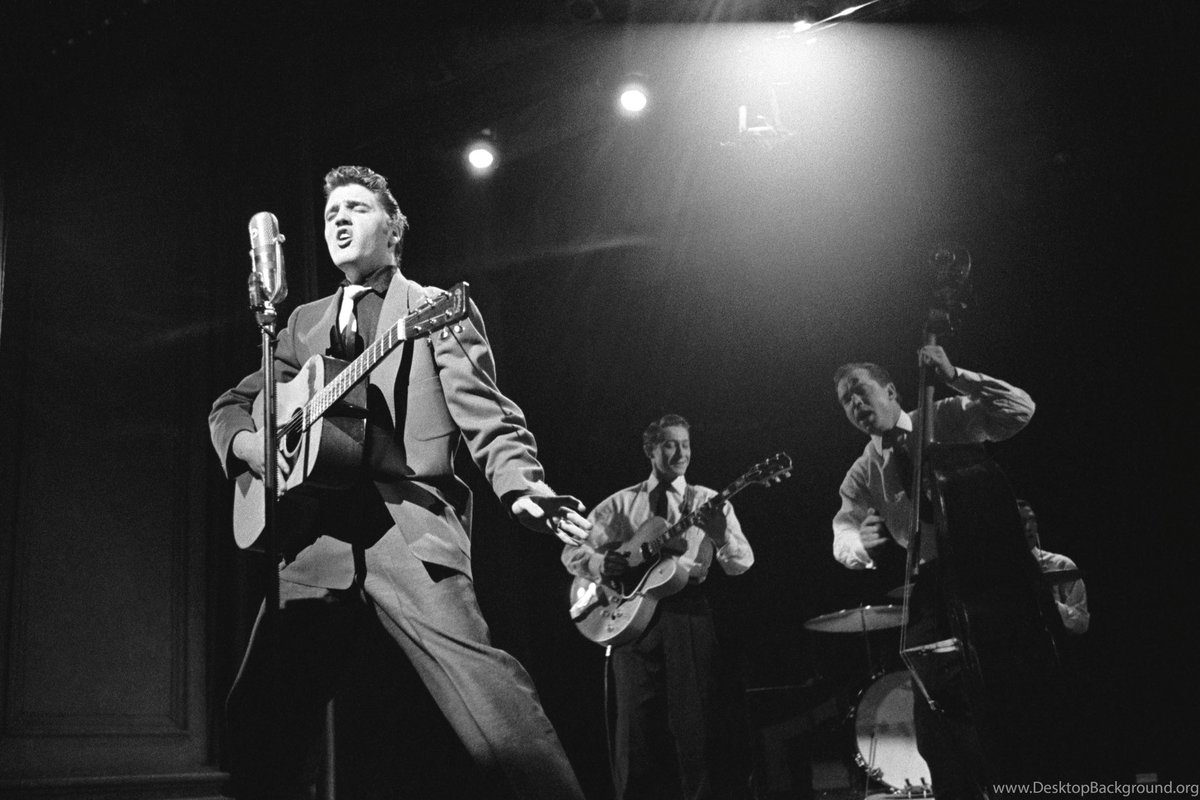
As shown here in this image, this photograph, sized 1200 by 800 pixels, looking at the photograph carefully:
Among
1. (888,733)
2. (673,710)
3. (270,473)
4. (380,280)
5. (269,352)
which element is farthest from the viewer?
(888,733)

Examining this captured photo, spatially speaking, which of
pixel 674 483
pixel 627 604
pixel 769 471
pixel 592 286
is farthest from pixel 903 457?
pixel 592 286

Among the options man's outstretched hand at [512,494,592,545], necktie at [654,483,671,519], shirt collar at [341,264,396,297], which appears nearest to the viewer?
man's outstretched hand at [512,494,592,545]

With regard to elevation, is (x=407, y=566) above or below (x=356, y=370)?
below

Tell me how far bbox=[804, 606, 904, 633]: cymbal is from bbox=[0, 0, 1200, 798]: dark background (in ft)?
1.01

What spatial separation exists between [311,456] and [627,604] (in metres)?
3.08

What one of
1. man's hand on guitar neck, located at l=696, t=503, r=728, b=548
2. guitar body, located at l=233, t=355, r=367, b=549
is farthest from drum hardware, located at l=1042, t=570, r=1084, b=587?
guitar body, located at l=233, t=355, r=367, b=549

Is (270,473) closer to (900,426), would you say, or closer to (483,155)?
(483,155)

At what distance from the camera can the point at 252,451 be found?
268 cm

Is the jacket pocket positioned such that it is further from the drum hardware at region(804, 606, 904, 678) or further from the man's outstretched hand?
the drum hardware at region(804, 606, 904, 678)

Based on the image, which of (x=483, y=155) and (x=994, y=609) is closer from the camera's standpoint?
(x=994, y=609)

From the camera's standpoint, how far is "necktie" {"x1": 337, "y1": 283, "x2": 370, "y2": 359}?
2.82 m

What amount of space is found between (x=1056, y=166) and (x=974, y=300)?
0.86 metres

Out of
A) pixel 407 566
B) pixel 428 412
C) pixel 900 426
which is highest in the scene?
pixel 900 426

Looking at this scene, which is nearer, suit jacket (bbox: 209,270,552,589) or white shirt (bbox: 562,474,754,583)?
suit jacket (bbox: 209,270,552,589)
